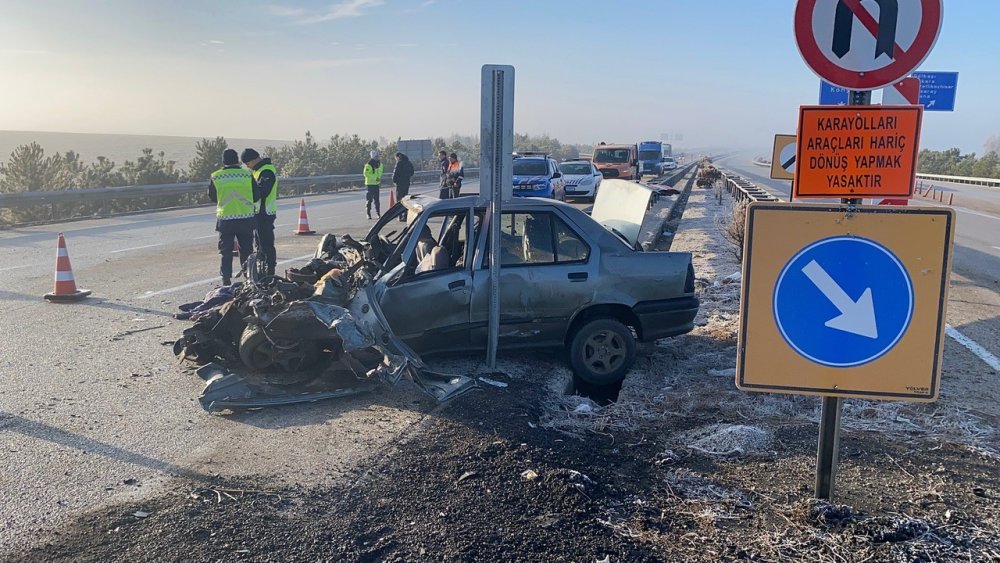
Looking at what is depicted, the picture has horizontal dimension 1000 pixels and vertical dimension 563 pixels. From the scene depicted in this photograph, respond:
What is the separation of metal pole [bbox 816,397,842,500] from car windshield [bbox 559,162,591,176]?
23671mm

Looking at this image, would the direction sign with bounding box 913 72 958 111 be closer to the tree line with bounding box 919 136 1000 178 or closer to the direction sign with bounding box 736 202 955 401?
the direction sign with bounding box 736 202 955 401

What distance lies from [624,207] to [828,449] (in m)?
4.35

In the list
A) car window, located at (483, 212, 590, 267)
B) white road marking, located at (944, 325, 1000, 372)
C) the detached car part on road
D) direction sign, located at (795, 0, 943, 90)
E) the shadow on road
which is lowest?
the shadow on road

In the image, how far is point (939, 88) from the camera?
61.2ft

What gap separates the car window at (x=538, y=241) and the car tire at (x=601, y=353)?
0.65 m

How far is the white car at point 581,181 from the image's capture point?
25891 mm

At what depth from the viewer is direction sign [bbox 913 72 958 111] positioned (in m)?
18.0

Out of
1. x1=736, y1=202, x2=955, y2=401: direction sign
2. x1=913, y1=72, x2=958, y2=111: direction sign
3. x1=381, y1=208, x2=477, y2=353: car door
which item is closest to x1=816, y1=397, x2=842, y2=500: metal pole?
x1=736, y1=202, x2=955, y2=401: direction sign

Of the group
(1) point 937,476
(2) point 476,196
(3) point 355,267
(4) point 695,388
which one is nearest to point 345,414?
(3) point 355,267

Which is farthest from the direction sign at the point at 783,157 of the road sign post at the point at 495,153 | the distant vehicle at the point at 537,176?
the distant vehicle at the point at 537,176

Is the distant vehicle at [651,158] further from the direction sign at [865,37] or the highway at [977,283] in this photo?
the direction sign at [865,37]

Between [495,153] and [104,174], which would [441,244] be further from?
[104,174]

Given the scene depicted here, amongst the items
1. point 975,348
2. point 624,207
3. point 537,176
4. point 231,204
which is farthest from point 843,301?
point 537,176

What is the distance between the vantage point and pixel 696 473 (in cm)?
415
